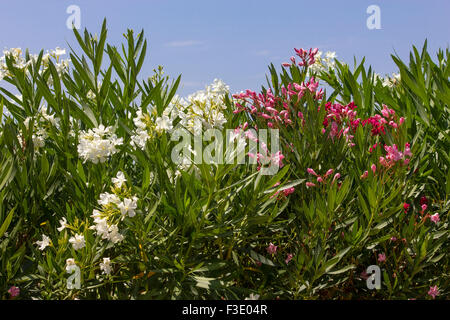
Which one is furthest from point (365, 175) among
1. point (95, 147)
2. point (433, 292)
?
point (95, 147)

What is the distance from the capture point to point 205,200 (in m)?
1.89

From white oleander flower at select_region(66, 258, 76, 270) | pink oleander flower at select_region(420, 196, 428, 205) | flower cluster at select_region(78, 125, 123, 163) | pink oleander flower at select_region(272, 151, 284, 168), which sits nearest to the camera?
white oleander flower at select_region(66, 258, 76, 270)

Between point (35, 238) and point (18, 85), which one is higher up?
point (18, 85)

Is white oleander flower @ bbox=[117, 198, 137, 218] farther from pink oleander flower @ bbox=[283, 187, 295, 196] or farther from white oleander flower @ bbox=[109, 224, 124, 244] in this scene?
pink oleander flower @ bbox=[283, 187, 295, 196]

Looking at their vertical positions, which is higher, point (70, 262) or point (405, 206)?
point (405, 206)

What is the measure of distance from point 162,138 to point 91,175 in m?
0.40

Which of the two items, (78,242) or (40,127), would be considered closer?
(78,242)

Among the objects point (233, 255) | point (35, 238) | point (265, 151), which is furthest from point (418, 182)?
point (35, 238)

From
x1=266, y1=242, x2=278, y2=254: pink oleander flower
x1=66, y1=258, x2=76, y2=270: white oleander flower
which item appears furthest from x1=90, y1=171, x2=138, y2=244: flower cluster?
x1=266, y1=242, x2=278, y2=254: pink oleander flower

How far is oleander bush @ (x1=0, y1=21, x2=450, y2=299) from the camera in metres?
1.90

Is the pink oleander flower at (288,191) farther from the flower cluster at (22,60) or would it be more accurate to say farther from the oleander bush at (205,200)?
the flower cluster at (22,60)

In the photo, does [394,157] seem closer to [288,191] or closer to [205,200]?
[288,191]
